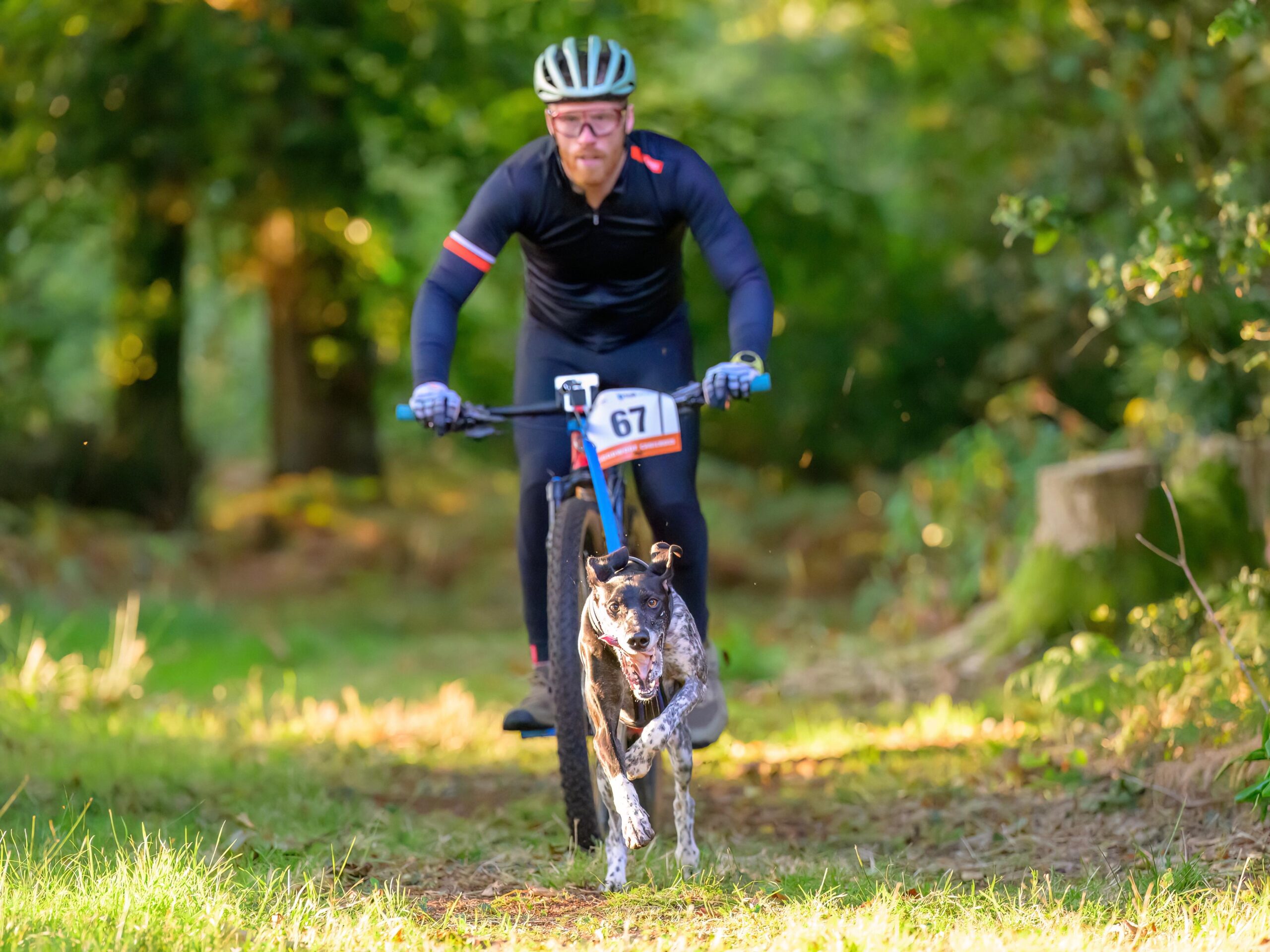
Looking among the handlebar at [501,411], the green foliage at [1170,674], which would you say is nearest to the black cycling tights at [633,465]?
the handlebar at [501,411]

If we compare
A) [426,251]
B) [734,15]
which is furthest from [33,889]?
[734,15]

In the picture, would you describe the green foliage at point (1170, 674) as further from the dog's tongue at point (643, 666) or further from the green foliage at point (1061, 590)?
the dog's tongue at point (643, 666)

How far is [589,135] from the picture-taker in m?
4.62

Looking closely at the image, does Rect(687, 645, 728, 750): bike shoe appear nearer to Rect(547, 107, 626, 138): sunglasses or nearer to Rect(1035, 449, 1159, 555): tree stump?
Rect(547, 107, 626, 138): sunglasses

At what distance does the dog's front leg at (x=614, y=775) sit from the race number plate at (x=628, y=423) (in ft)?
2.43

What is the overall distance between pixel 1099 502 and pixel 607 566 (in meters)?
4.75

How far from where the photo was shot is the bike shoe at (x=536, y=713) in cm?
480

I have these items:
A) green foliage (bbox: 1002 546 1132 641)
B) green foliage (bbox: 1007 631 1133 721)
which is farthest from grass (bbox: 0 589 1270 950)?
green foliage (bbox: 1002 546 1132 641)

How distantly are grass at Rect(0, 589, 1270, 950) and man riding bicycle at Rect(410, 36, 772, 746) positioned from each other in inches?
27.4

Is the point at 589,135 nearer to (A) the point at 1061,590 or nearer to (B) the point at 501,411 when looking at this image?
(B) the point at 501,411

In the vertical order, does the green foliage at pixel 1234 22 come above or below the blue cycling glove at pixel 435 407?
above

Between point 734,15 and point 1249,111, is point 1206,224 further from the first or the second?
point 734,15

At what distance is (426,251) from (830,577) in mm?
5173

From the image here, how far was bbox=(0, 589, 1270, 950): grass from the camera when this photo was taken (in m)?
3.50
